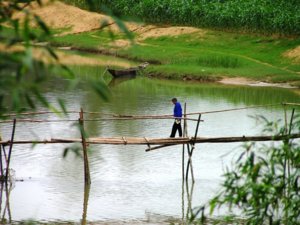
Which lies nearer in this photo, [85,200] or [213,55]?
[85,200]

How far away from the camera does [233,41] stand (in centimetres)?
4647

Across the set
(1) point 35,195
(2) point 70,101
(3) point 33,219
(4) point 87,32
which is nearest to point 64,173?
(1) point 35,195

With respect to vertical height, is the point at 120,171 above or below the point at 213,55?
below

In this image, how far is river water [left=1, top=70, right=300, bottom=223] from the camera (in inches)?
694

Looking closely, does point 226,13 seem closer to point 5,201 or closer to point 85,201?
point 85,201

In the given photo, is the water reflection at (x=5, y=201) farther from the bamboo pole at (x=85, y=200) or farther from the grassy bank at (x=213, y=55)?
the grassy bank at (x=213, y=55)

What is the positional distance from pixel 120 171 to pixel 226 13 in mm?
30114

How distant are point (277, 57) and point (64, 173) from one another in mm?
23790

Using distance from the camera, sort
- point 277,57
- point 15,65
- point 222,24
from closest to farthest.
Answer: point 15,65, point 277,57, point 222,24

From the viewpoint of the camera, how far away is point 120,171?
2027cm

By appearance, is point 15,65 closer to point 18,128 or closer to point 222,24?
point 18,128

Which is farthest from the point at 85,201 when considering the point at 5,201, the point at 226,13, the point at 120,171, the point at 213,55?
the point at 226,13

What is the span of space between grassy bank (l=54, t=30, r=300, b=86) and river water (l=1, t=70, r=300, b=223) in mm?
8951

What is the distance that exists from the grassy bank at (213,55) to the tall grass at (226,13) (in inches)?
33.7
